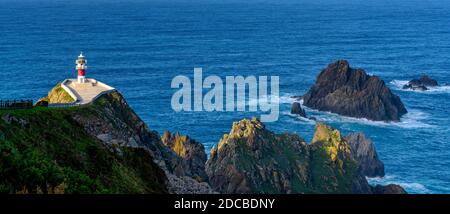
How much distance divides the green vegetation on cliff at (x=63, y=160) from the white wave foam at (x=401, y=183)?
5505cm

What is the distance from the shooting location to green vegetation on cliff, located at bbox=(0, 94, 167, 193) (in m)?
36.1

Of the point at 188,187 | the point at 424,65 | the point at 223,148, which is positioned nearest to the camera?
the point at 188,187

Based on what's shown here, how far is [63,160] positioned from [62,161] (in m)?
0.32

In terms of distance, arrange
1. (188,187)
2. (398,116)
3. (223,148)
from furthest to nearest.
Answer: (398,116) < (223,148) < (188,187)

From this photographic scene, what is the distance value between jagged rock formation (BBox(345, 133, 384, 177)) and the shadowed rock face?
28863 millimetres

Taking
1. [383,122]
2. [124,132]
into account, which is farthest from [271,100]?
[124,132]

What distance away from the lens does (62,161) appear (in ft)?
155

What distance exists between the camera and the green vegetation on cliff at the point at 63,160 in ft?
118

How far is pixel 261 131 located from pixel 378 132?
125ft

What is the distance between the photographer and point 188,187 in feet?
193

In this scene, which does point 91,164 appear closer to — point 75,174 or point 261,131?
point 75,174

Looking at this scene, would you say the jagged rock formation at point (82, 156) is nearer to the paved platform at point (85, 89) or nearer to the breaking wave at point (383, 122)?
the paved platform at point (85, 89)
